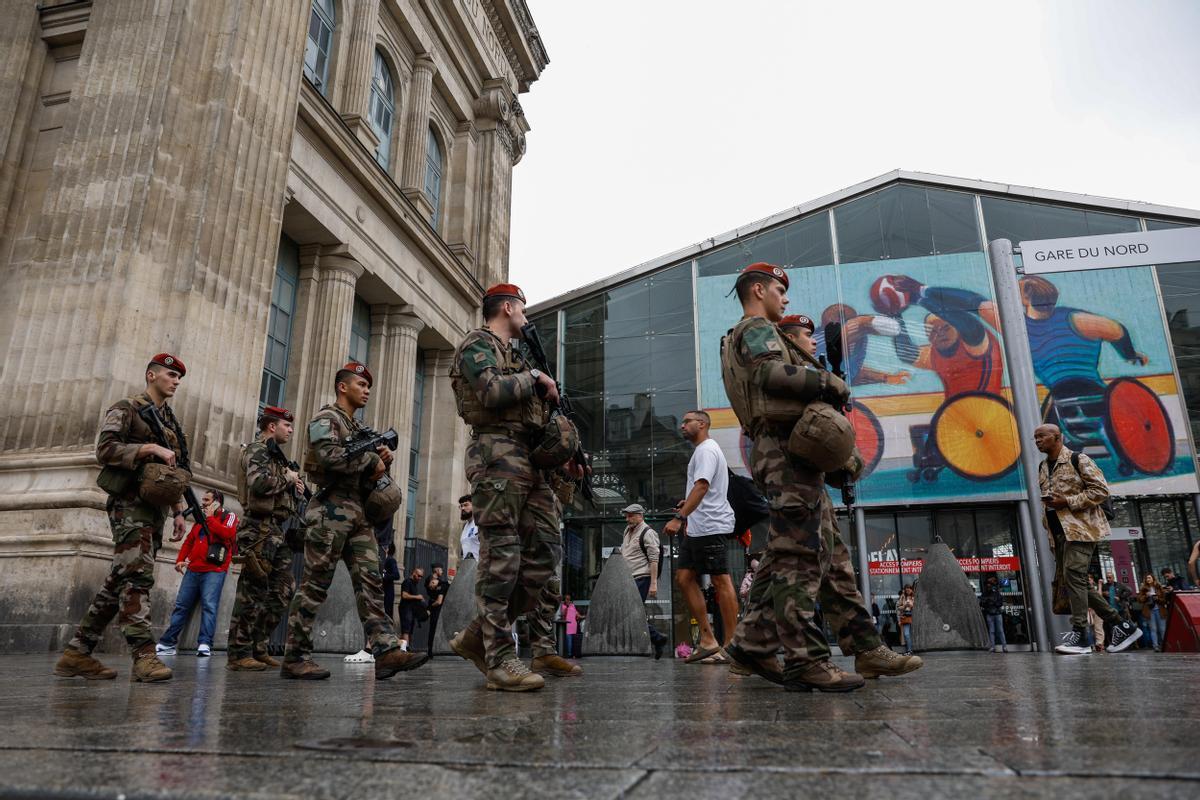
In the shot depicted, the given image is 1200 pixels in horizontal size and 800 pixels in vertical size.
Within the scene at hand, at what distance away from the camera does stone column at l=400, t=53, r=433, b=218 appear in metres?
20.0

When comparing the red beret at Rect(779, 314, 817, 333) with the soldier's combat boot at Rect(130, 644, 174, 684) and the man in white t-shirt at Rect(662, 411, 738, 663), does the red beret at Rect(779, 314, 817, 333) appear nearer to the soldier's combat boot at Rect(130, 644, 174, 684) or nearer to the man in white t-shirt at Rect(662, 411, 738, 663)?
the man in white t-shirt at Rect(662, 411, 738, 663)

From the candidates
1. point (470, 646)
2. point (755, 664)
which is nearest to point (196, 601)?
point (470, 646)

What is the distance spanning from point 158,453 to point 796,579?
4.05m

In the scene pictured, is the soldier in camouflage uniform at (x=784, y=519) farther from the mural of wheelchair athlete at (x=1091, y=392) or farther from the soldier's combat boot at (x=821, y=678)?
the mural of wheelchair athlete at (x=1091, y=392)

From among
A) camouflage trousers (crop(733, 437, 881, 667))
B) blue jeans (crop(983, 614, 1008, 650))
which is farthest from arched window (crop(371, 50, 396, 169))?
blue jeans (crop(983, 614, 1008, 650))

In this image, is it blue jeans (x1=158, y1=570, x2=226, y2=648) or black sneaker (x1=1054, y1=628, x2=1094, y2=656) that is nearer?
black sneaker (x1=1054, y1=628, x2=1094, y2=656)

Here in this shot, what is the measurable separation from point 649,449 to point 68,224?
575 inches

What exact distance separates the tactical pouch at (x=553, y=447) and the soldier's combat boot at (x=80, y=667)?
3.14 metres

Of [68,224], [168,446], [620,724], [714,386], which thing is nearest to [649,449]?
[714,386]

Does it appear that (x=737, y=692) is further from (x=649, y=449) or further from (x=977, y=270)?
(x=977, y=270)

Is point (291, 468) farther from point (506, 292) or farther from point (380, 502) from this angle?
point (506, 292)

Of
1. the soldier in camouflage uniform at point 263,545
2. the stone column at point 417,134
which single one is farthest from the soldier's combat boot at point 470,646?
the stone column at point 417,134

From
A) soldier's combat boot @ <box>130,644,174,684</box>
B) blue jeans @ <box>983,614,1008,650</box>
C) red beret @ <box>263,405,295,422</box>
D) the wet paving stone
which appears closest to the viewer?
the wet paving stone

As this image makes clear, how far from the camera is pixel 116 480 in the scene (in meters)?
5.34
